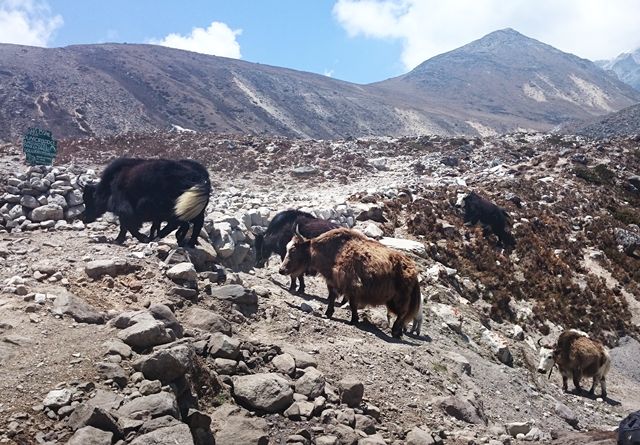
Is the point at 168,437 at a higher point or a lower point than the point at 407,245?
lower

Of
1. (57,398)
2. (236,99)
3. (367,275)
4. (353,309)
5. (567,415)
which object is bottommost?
(567,415)

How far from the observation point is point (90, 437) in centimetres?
337

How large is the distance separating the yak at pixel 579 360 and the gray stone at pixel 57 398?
355 inches

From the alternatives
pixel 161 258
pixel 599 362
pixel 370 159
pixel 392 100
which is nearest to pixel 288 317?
pixel 161 258

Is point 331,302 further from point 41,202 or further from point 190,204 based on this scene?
point 41,202

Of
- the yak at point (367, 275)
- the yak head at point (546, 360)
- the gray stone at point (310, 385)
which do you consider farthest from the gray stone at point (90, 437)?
the yak head at point (546, 360)

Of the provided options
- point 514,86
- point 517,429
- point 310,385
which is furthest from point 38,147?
point 514,86

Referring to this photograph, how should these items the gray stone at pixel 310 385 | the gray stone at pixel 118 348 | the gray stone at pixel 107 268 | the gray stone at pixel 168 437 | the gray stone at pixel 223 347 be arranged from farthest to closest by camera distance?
the gray stone at pixel 107 268, the gray stone at pixel 223 347, the gray stone at pixel 310 385, the gray stone at pixel 118 348, the gray stone at pixel 168 437

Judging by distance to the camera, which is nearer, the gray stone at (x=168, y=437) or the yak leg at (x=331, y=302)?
the gray stone at (x=168, y=437)

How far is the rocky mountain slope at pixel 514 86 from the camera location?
4400 inches

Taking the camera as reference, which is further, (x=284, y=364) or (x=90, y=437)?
(x=284, y=364)

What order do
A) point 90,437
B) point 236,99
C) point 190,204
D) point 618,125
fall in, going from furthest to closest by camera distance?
point 236,99
point 618,125
point 190,204
point 90,437

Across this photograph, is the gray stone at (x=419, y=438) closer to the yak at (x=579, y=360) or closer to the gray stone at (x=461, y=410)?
the gray stone at (x=461, y=410)

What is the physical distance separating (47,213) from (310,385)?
6.67m
